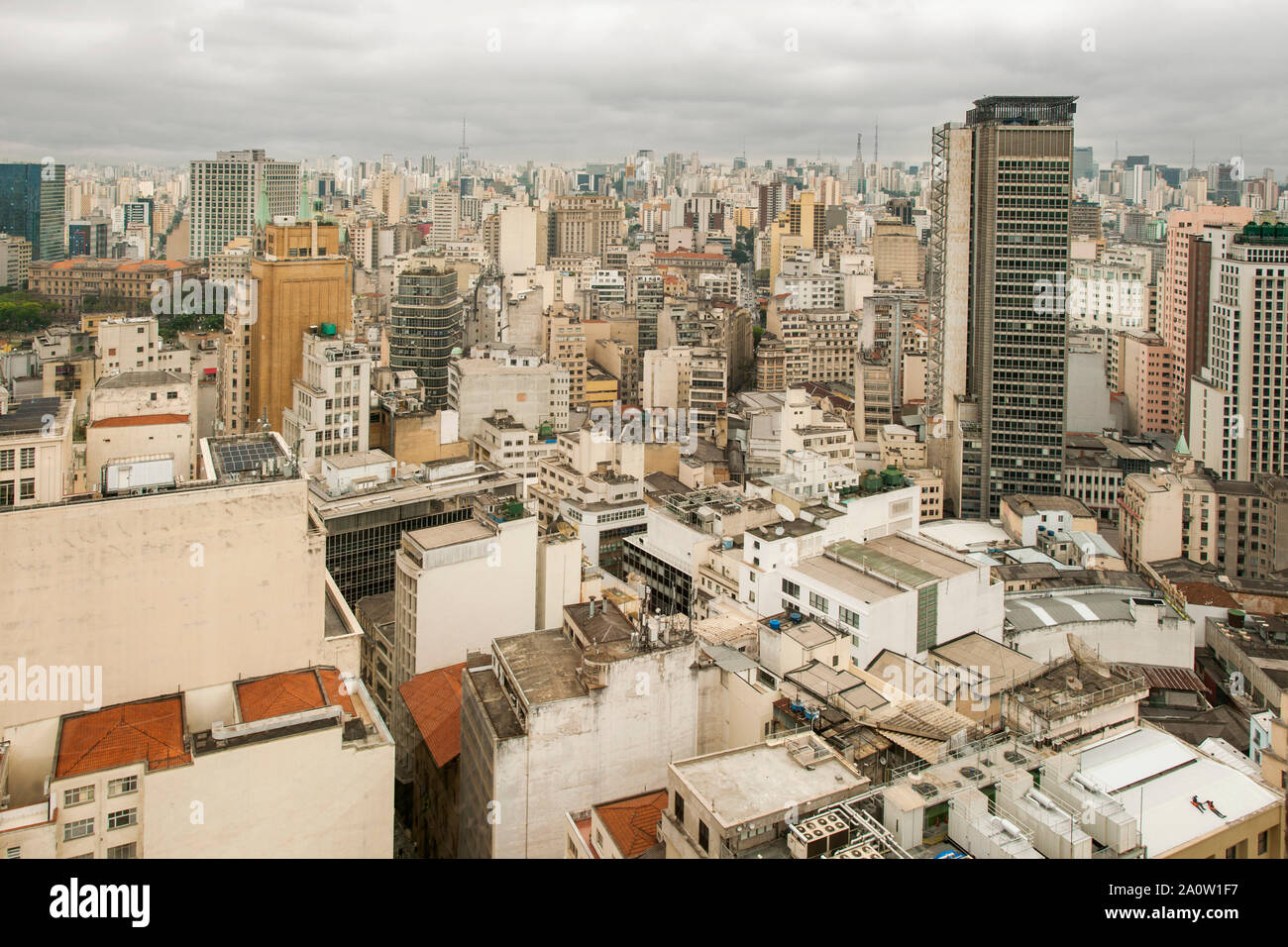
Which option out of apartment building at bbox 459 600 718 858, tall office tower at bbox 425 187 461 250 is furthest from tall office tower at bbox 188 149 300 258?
apartment building at bbox 459 600 718 858

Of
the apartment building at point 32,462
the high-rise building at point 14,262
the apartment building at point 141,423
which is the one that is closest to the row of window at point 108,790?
the apartment building at point 32,462

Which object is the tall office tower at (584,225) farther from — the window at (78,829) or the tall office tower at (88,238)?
the window at (78,829)

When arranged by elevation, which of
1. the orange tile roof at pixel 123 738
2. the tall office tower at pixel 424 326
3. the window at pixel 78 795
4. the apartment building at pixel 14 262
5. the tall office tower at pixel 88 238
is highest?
the tall office tower at pixel 88 238

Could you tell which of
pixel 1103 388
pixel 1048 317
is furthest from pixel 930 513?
pixel 1103 388

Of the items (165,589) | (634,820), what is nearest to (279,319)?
(165,589)

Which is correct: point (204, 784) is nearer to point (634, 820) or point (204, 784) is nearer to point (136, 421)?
point (634, 820)
